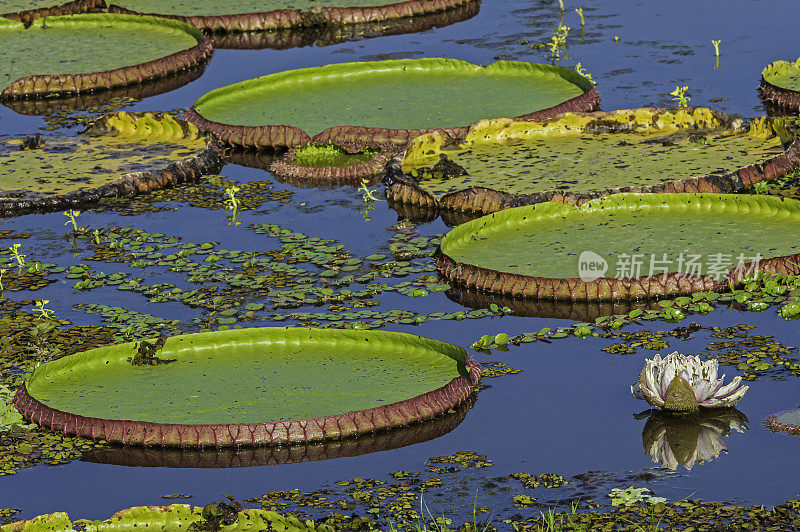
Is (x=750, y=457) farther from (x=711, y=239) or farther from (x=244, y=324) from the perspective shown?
(x=244, y=324)

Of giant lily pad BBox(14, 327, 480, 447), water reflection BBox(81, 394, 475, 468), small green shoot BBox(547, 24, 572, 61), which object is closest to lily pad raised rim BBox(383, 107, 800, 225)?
giant lily pad BBox(14, 327, 480, 447)

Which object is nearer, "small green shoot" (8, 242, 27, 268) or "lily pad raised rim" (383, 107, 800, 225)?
"small green shoot" (8, 242, 27, 268)

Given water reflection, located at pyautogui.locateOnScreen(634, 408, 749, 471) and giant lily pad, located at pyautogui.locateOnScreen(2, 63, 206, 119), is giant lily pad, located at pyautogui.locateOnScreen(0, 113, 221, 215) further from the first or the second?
water reflection, located at pyautogui.locateOnScreen(634, 408, 749, 471)

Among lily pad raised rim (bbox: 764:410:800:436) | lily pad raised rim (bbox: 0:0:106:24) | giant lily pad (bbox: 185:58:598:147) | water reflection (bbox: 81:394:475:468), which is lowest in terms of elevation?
water reflection (bbox: 81:394:475:468)

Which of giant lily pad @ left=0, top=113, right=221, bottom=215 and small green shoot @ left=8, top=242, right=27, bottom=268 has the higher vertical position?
giant lily pad @ left=0, top=113, right=221, bottom=215

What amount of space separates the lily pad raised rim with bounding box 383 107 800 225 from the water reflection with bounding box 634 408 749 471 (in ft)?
9.08

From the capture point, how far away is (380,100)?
12.6 metres

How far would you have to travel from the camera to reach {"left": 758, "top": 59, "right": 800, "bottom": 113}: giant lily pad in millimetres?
12008

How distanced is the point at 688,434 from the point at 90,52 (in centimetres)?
999

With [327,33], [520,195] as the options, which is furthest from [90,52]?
[520,195]

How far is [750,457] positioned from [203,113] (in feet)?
24.1

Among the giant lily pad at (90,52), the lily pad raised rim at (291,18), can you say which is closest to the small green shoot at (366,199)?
the giant lily pad at (90,52)

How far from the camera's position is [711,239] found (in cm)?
885

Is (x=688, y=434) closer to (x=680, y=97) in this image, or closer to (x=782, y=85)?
(x=680, y=97)
